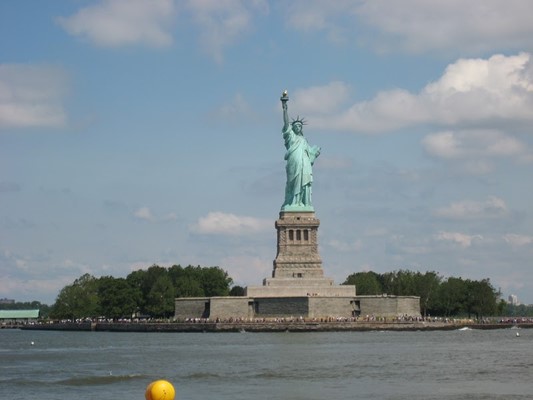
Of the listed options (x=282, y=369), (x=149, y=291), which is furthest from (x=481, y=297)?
(x=282, y=369)

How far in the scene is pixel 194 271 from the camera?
10338cm

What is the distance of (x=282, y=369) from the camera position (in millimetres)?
41656

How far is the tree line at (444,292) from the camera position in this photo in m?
100

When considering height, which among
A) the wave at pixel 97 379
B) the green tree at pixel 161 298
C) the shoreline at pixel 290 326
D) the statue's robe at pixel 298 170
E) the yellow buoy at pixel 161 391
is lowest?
the yellow buoy at pixel 161 391

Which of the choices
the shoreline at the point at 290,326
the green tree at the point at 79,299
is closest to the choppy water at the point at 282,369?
the shoreline at the point at 290,326

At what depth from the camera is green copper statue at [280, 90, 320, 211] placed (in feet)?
278

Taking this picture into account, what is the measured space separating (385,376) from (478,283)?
211 feet

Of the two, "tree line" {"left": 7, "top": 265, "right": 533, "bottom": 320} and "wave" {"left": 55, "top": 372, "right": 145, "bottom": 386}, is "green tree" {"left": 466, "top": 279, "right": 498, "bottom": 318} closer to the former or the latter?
"tree line" {"left": 7, "top": 265, "right": 533, "bottom": 320}

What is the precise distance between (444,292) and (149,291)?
26.3 m

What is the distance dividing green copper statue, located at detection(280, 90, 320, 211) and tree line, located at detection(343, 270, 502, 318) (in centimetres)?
1893

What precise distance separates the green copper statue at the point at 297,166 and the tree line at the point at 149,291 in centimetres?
1621

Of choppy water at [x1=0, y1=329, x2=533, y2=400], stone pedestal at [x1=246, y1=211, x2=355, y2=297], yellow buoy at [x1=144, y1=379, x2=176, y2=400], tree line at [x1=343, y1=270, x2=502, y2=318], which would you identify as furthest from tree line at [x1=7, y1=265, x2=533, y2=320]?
yellow buoy at [x1=144, y1=379, x2=176, y2=400]

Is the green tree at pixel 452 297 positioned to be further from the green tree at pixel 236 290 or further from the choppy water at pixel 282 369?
the choppy water at pixel 282 369

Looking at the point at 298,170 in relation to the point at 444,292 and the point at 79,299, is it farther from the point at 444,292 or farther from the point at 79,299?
the point at 79,299
